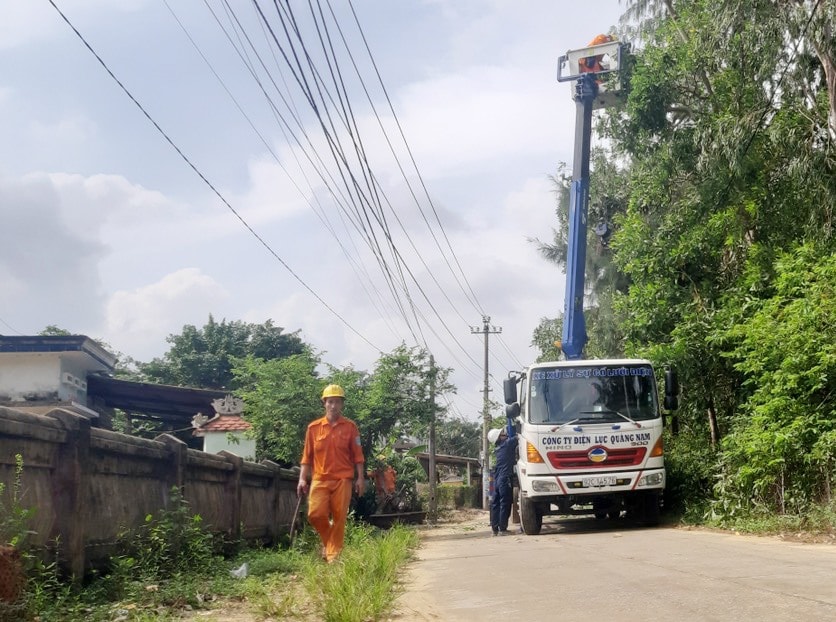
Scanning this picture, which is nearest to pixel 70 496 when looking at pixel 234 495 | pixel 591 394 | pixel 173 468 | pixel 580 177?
pixel 173 468

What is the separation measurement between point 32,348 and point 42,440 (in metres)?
16.5

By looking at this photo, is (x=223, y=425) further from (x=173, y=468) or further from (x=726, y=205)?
(x=173, y=468)

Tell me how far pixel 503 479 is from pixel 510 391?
1.94 metres

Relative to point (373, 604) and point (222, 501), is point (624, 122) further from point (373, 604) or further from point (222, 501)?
point (373, 604)

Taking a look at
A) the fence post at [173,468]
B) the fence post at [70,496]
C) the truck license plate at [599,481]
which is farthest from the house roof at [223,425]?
the fence post at [70,496]

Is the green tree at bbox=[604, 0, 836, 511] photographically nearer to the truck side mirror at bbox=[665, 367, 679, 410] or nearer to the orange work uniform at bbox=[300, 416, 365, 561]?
the truck side mirror at bbox=[665, 367, 679, 410]

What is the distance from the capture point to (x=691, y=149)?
58.9ft

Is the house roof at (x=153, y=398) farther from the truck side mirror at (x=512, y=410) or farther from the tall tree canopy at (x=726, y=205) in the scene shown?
the tall tree canopy at (x=726, y=205)

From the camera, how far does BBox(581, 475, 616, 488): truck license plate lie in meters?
13.6

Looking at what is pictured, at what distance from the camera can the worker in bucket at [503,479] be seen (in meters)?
15.5

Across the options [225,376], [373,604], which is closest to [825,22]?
[373,604]

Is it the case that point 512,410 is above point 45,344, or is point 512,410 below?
below

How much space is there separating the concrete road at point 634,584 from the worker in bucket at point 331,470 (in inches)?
38.3

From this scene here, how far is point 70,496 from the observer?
688 cm
